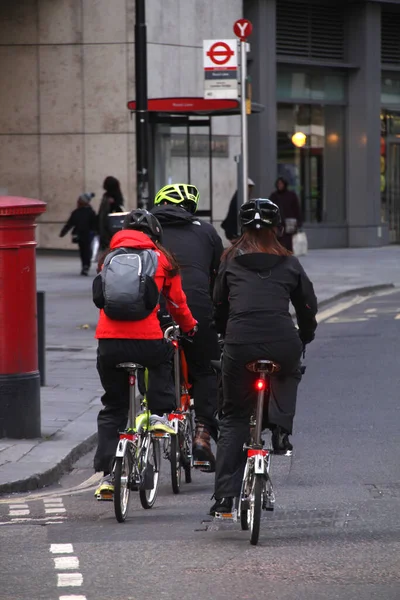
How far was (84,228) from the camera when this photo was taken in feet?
74.0

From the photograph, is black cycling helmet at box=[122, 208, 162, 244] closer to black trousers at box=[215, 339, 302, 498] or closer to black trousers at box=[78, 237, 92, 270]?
black trousers at box=[215, 339, 302, 498]

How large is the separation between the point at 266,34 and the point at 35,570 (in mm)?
24326

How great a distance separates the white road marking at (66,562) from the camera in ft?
18.8

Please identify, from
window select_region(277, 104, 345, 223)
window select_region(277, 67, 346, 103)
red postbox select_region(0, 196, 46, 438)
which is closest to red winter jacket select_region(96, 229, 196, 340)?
red postbox select_region(0, 196, 46, 438)

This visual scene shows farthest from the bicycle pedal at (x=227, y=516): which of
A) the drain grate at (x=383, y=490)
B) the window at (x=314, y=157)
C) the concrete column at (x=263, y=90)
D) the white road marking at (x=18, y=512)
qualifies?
the window at (x=314, y=157)

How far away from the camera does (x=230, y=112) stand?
62.7ft

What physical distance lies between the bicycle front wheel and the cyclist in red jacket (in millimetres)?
1095

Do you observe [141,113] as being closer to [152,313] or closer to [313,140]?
[152,313]

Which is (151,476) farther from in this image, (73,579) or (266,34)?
(266,34)

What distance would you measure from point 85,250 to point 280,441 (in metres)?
16.2

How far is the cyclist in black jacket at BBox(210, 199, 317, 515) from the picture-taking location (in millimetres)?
6285

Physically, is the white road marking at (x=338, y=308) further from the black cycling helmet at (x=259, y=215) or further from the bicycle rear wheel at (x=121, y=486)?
the black cycling helmet at (x=259, y=215)

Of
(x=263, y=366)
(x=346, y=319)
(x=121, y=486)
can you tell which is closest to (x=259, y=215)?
(x=263, y=366)

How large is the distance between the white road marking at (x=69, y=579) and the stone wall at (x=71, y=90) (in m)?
21.5
